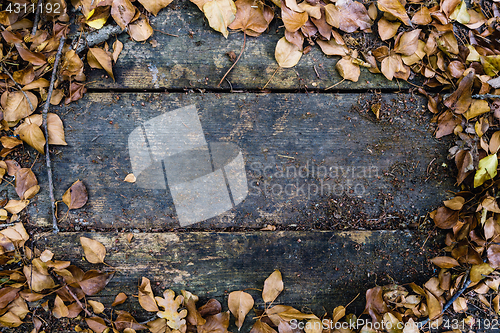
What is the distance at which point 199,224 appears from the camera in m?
1.19

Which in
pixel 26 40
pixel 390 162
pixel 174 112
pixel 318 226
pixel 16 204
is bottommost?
pixel 318 226

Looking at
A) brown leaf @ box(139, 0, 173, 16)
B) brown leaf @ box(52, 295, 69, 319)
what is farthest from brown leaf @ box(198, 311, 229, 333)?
brown leaf @ box(139, 0, 173, 16)

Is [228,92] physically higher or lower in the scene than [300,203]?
higher

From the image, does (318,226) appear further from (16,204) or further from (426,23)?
(16,204)

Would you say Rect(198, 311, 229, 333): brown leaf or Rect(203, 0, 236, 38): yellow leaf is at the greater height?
Rect(203, 0, 236, 38): yellow leaf

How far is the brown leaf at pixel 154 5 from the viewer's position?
3.70 ft

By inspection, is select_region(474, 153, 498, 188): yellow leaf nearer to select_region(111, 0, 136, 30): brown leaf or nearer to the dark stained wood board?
the dark stained wood board

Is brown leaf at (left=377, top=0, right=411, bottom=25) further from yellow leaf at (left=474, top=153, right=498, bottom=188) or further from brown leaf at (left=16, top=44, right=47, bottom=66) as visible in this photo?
brown leaf at (left=16, top=44, right=47, bottom=66)

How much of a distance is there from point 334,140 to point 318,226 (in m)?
0.42

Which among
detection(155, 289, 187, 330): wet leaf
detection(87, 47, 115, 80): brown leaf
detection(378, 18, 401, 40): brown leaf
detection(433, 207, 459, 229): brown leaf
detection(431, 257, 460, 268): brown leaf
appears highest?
detection(378, 18, 401, 40): brown leaf

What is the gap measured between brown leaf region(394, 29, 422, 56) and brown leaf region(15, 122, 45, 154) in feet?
5.48

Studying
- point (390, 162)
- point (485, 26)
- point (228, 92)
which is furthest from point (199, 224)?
point (485, 26)

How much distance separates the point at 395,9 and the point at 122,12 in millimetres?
1228

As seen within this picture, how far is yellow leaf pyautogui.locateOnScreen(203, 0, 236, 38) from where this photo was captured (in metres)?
1.11
